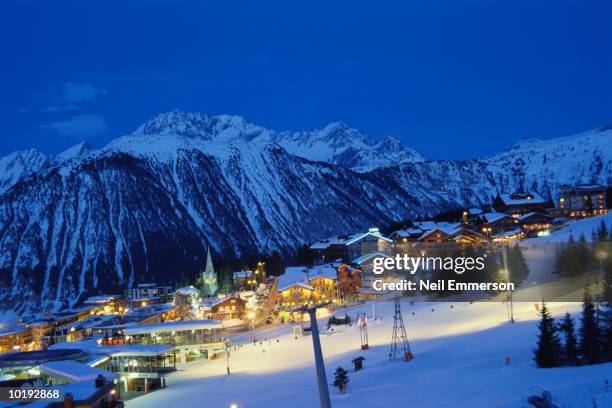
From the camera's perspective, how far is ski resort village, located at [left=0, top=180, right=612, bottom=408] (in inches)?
1009

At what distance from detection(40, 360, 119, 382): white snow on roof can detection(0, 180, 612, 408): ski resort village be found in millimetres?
100

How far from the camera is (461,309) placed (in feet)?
170

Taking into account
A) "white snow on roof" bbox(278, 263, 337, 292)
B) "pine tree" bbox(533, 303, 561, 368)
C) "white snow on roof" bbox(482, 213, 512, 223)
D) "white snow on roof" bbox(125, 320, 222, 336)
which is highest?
"white snow on roof" bbox(482, 213, 512, 223)

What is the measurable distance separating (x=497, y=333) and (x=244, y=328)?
3630 centimetres

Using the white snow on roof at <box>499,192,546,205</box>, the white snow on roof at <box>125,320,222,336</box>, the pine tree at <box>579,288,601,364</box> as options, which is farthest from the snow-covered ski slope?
the white snow on roof at <box>499,192,546,205</box>

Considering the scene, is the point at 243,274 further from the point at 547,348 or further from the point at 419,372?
the point at 547,348

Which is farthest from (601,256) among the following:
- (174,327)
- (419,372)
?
(174,327)

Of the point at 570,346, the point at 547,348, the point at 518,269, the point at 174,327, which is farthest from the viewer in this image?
the point at 174,327

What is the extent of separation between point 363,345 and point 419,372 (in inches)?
474

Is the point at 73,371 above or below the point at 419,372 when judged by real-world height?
above

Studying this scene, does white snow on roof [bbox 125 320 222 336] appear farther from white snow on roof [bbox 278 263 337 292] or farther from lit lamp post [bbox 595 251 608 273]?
lit lamp post [bbox 595 251 608 273]

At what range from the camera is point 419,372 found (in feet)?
104

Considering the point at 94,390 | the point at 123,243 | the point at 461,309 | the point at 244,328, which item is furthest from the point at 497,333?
the point at 123,243

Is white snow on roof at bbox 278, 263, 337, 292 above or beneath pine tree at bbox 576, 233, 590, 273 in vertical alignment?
beneath
